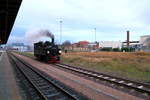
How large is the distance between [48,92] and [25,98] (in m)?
1.53

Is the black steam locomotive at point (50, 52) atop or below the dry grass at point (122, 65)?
atop

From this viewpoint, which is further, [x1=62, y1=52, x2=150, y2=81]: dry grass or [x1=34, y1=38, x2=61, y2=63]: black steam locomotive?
[x1=34, y1=38, x2=61, y2=63]: black steam locomotive

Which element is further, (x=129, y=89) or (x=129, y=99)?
(x=129, y=89)

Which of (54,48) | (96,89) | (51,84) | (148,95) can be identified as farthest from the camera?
(54,48)

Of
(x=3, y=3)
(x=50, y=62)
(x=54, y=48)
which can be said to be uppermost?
(x=3, y=3)

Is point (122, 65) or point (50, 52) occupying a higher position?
point (50, 52)

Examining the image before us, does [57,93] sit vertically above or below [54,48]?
below

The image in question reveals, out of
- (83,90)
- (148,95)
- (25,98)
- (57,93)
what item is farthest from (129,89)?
(25,98)

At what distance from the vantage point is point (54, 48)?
104 ft

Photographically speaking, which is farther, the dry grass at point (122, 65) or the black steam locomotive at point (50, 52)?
the black steam locomotive at point (50, 52)

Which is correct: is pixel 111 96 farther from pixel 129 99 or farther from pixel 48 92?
pixel 48 92

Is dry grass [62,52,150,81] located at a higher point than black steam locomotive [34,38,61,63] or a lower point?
lower

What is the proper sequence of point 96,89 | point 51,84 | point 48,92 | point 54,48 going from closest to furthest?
point 48,92
point 96,89
point 51,84
point 54,48

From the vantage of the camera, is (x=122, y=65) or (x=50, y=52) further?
(x=50, y=52)
